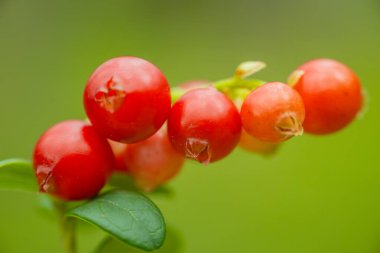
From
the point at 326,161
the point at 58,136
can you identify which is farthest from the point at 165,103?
the point at 326,161

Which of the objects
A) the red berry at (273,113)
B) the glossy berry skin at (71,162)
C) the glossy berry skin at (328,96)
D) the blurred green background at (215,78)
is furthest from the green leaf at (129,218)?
the blurred green background at (215,78)

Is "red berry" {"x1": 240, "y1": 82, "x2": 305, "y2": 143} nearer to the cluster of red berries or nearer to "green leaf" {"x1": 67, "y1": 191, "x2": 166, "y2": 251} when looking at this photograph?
the cluster of red berries

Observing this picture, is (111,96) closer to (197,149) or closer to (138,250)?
(197,149)

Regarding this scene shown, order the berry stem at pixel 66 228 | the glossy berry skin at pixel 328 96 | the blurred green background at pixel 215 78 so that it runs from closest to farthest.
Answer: the glossy berry skin at pixel 328 96, the berry stem at pixel 66 228, the blurred green background at pixel 215 78

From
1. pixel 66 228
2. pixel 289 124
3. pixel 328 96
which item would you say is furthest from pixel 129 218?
pixel 328 96

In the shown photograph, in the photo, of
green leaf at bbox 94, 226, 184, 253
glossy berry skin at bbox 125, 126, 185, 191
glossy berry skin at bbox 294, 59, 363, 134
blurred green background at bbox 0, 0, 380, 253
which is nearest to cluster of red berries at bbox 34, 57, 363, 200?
glossy berry skin at bbox 294, 59, 363, 134

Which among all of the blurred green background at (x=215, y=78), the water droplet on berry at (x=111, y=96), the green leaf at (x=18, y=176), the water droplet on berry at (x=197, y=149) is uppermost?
the water droplet on berry at (x=111, y=96)

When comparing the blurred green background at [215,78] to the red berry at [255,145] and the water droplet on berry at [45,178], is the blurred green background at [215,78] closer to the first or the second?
the red berry at [255,145]
